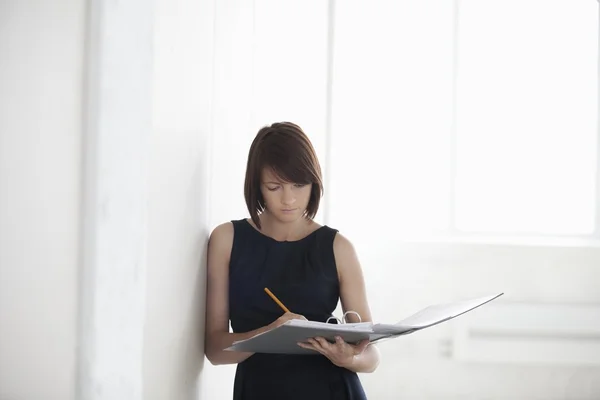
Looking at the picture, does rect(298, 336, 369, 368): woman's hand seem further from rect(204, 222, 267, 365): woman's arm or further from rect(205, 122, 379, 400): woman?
rect(204, 222, 267, 365): woman's arm

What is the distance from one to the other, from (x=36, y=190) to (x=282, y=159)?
34.7 inches

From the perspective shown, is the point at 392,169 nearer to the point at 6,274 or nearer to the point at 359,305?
the point at 359,305

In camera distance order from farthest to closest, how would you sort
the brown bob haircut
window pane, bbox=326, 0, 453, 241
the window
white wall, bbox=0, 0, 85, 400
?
the window → window pane, bbox=326, 0, 453, 241 → the brown bob haircut → white wall, bbox=0, 0, 85, 400

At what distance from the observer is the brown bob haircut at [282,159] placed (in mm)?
1900

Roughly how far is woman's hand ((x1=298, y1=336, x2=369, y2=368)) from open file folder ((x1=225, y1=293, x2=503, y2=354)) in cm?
1

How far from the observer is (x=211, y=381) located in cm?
228

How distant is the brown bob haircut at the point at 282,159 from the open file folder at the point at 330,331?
0.41 m

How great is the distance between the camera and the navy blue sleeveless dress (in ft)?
6.32

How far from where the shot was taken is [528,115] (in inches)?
150

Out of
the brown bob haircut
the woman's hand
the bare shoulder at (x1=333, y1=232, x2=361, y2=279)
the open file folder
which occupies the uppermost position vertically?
the brown bob haircut

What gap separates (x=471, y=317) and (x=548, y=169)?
32.9 inches

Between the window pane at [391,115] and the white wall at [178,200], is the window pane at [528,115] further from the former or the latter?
the white wall at [178,200]

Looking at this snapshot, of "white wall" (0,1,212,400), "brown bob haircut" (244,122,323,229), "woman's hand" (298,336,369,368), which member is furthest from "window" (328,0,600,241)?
"white wall" (0,1,212,400)

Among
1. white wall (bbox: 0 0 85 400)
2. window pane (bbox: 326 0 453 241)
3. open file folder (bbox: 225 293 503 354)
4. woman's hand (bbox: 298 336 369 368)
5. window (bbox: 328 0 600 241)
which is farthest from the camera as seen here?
window (bbox: 328 0 600 241)
